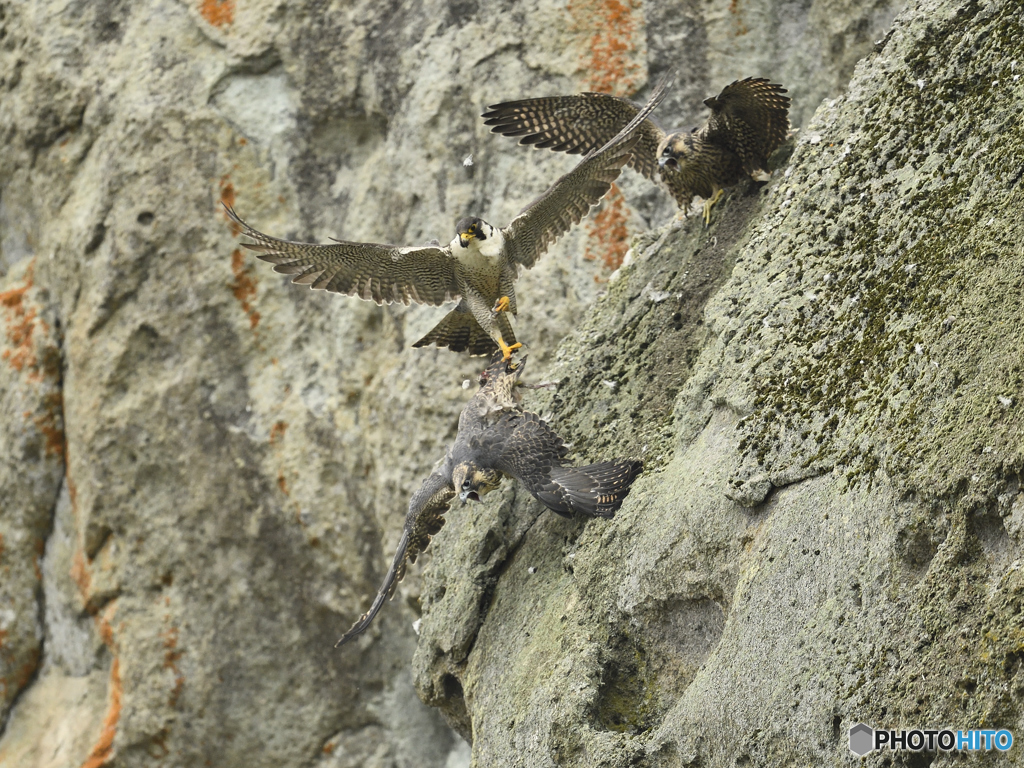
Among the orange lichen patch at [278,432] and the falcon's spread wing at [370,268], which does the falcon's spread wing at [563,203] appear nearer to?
the falcon's spread wing at [370,268]

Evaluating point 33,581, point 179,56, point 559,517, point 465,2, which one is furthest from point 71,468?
point 559,517

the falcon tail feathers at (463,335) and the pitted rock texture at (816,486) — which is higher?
the pitted rock texture at (816,486)

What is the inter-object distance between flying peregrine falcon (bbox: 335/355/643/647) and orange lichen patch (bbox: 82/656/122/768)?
13.0ft

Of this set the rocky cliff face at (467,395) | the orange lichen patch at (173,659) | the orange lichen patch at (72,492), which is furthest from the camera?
the orange lichen patch at (72,492)

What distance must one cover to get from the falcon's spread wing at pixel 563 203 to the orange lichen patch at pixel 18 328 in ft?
16.5

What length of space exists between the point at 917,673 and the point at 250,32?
6.78m

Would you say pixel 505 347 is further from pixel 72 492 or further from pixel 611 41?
pixel 72 492

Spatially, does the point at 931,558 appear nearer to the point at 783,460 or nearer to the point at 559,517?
the point at 783,460

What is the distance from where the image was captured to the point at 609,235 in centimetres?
634

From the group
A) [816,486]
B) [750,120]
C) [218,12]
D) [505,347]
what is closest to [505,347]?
[505,347]

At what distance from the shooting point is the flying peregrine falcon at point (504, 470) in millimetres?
3623

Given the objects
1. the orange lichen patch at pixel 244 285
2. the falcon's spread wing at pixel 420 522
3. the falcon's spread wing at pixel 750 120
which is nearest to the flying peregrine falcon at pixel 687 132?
the falcon's spread wing at pixel 750 120

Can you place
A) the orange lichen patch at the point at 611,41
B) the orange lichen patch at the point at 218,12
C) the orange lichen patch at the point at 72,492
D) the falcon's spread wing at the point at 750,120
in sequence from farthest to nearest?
the orange lichen patch at the point at 72,492, the orange lichen patch at the point at 218,12, the orange lichen patch at the point at 611,41, the falcon's spread wing at the point at 750,120

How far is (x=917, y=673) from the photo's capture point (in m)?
2.33
